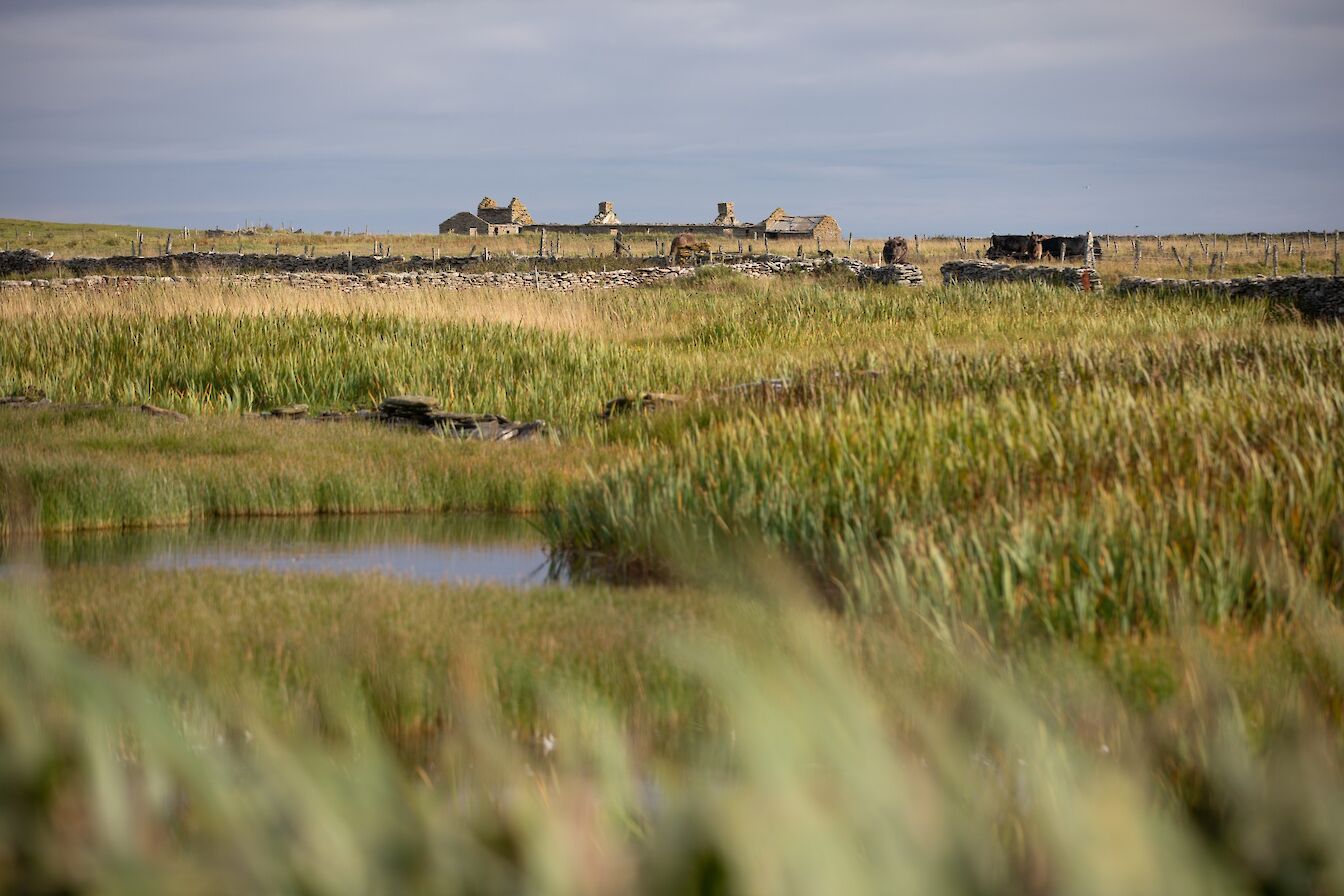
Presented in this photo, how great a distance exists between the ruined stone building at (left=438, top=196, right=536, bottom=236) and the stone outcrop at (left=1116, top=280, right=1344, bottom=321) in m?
48.9

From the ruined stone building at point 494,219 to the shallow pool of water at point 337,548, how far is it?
63.4 m

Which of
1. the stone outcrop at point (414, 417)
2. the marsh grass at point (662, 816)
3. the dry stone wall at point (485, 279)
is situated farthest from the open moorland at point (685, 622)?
the dry stone wall at point (485, 279)

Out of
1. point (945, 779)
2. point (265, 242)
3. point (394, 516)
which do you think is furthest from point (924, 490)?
point (265, 242)

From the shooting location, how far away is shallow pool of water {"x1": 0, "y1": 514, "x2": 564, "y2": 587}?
8.52m

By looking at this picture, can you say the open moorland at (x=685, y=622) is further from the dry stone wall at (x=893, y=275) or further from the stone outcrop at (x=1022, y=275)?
the dry stone wall at (x=893, y=275)

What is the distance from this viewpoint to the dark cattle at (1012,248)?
42.9 metres

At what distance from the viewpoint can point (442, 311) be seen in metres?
21.0

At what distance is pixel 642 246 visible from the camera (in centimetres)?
6316

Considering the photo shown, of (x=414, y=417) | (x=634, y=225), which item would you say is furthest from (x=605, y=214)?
(x=414, y=417)

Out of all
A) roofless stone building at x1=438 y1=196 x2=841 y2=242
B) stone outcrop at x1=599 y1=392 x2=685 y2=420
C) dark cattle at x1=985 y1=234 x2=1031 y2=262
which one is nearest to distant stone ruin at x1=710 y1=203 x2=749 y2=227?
roofless stone building at x1=438 y1=196 x2=841 y2=242

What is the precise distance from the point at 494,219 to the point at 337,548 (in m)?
66.9

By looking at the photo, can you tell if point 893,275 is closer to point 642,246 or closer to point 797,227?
point 642,246

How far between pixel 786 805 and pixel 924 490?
6.20 meters

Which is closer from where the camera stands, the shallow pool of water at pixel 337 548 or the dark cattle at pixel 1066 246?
the shallow pool of water at pixel 337 548
